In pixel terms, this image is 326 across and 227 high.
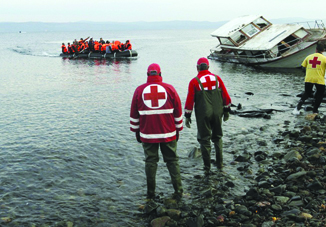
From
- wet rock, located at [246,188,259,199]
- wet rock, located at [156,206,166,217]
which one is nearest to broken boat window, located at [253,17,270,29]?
wet rock, located at [246,188,259,199]

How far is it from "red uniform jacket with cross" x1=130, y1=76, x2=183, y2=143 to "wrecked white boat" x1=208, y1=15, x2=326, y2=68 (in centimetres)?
2418

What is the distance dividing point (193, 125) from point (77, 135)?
410 centimetres

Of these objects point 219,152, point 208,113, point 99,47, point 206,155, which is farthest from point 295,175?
point 99,47

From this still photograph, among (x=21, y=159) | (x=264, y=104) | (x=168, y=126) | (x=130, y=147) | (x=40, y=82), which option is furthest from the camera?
(x=40, y=82)

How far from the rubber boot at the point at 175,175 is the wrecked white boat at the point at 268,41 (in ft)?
78.7

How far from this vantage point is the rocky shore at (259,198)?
5.42 m

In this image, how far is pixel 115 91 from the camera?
2061 cm

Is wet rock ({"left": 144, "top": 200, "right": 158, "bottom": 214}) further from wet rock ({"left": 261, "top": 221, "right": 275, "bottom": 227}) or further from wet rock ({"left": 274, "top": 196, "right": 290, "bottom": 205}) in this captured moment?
wet rock ({"left": 274, "top": 196, "right": 290, "bottom": 205})

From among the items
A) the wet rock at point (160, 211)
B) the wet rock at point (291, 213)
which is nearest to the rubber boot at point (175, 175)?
the wet rock at point (160, 211)

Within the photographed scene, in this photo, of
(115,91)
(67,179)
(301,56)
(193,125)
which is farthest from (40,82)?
(301,56)

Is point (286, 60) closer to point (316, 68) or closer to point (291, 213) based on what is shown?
point (316, 68)

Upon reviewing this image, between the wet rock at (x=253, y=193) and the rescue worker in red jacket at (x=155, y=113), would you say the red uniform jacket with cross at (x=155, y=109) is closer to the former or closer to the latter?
the rescue worker in red jacket at (x=155, y=113)

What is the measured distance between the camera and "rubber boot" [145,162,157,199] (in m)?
6.28

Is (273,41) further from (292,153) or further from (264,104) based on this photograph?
(292,153)
